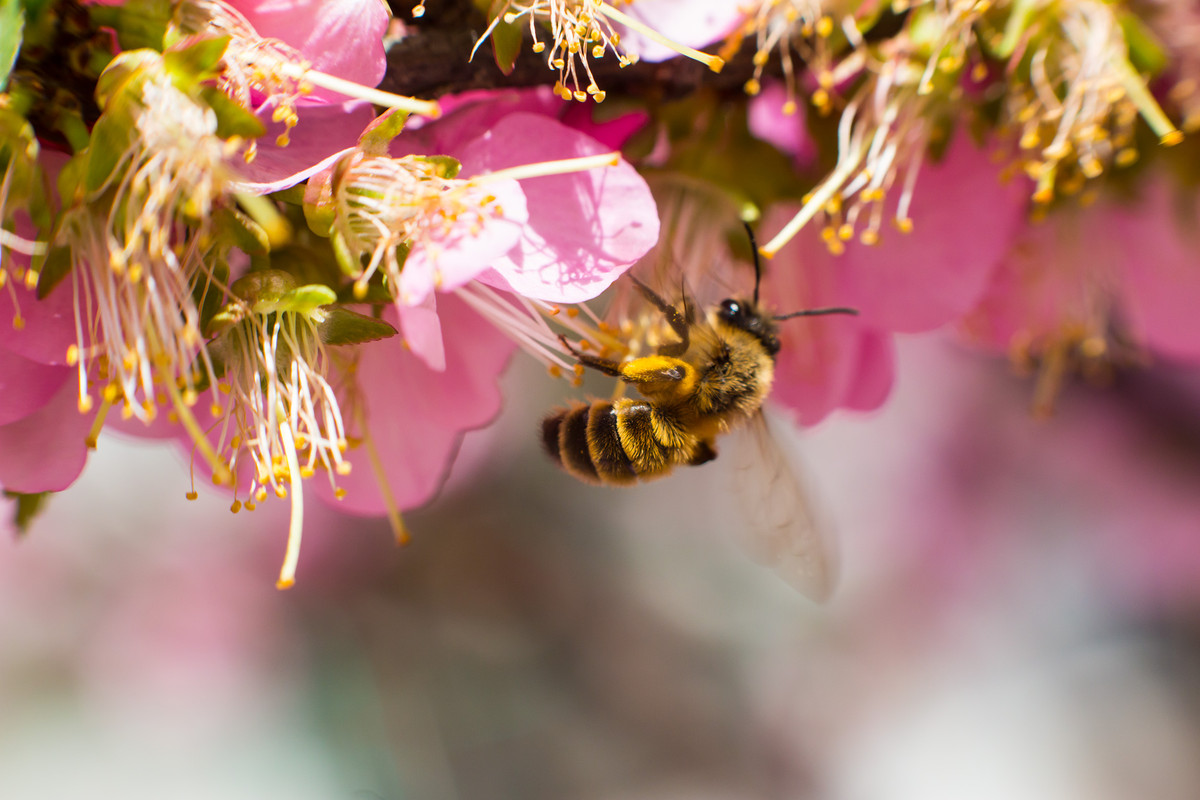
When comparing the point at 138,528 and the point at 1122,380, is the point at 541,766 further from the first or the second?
the point at 1122,380

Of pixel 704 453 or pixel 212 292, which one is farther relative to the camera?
pixel 704 453

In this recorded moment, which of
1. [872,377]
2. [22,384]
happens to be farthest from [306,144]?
[872,377]

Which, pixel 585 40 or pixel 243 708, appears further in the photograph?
pixel 243 708

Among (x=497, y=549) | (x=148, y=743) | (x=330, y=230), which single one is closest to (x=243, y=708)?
(x=148, y=743)

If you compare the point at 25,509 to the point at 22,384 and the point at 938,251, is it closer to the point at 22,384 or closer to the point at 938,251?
the point at 22,384

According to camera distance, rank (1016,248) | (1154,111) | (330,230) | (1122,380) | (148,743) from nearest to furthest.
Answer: (330,230) → (1154,111) → (1016,248) → (148,743) → (1122,380)

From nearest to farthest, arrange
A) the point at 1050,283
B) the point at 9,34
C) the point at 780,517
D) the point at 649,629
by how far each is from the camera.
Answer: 1. the point at 9,34
2. the point at 780,517
3. the point at 1050,283
4. the point at 649,629

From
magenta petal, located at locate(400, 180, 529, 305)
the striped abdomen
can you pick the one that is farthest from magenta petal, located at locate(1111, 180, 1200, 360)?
magenta petal, located at locate(400, 180, 529, 305)
